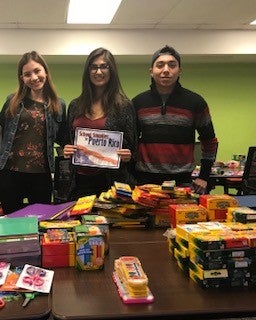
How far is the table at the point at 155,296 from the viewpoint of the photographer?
1.24 metres

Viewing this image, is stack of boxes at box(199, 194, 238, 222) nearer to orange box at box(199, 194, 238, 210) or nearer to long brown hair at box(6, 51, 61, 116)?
orange box at box(199, 194, 238, 210)

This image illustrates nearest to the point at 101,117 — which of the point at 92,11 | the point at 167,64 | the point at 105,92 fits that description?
the point at 105,92

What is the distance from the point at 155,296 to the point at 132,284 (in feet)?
0.29

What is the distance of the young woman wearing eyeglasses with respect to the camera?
2.69 m

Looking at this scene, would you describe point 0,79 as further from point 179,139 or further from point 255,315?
point 255,315

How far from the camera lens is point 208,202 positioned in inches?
80.2

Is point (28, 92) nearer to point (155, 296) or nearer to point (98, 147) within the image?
point (98, 147)

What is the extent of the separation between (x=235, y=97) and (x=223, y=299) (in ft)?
22.8

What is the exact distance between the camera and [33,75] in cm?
293

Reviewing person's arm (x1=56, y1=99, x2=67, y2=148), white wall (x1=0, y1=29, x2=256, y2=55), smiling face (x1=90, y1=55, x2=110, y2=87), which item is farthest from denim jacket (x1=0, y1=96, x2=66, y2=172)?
white wall (x1=0, y1=29, x2=256, y2=55)

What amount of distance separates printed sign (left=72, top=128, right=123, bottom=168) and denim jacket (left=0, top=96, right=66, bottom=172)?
36 centimetres

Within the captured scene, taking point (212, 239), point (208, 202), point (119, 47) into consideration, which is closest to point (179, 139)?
point (208, 202)

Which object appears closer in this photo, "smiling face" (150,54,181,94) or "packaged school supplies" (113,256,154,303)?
"packaged school supplies" (113,256,154,303)

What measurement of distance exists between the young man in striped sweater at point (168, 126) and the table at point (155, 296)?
1088mm
